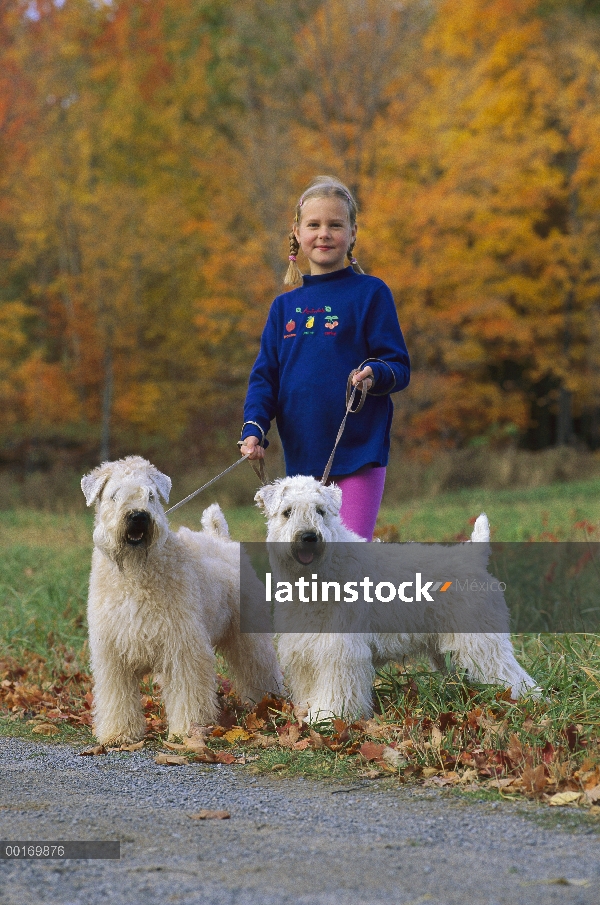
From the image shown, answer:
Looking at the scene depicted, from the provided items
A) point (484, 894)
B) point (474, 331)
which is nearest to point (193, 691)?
point (484, 894)

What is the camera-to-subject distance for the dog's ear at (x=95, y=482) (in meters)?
4.66

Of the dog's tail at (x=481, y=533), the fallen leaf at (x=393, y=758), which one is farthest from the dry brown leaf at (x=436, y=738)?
the dog's tail at (x=481, y=533)

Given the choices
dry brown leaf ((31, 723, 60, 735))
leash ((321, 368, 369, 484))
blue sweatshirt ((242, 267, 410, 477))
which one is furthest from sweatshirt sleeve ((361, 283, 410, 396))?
dry brown leaf ((31, 723, 60, 735))

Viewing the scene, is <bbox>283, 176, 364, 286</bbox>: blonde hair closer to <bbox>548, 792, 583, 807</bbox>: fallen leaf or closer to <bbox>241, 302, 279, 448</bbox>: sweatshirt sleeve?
<bbox>241, 302, 279, 448</bbox>: sweatshirt sleeve

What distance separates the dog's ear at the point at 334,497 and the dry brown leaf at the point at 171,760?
4.28ft

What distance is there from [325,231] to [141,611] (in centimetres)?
208

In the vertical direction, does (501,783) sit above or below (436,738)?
below

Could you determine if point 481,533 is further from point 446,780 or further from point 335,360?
point 446,780

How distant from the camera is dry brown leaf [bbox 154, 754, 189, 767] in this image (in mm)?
4328

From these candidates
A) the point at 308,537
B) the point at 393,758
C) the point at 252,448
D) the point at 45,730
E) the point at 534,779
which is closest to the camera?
the point at 534,779

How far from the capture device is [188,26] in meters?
24.6

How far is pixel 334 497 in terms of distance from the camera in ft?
14.7

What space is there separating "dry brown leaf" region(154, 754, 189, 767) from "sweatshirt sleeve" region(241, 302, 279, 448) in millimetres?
1612

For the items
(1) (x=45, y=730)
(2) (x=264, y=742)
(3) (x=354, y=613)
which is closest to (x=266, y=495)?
(3) (x=354, y=613)
